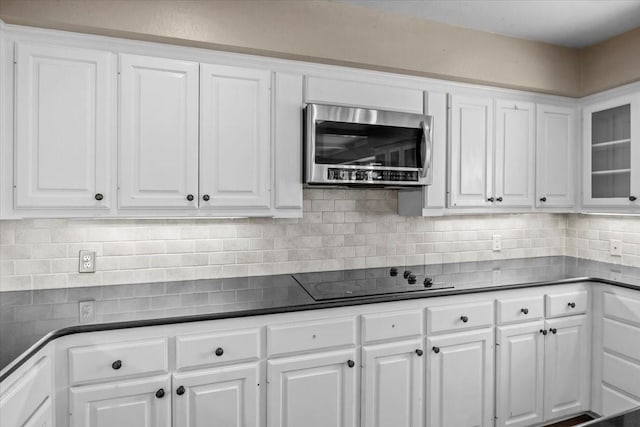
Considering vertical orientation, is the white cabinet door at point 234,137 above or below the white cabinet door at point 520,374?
above

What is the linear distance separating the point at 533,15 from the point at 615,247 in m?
1.83

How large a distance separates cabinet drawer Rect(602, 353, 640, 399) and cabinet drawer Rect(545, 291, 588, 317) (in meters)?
0.34

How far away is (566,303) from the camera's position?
2566 mm

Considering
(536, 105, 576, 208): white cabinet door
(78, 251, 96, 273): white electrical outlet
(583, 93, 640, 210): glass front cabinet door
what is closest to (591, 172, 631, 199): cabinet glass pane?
(583, 93, 640, 210): glass front cabinet door

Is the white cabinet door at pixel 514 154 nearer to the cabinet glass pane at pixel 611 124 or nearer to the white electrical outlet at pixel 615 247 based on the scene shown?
the cabinet glass pane at pixel 611 124

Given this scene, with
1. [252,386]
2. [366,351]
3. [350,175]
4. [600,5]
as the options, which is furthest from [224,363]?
[600,5]

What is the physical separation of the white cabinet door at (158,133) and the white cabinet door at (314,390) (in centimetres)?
97

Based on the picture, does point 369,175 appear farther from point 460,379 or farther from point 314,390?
point 460,379

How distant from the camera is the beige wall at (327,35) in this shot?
1.87 m

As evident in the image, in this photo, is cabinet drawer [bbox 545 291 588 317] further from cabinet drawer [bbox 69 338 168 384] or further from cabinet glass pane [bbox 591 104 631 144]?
cabinet drawer [bbox 69 338 168 384]

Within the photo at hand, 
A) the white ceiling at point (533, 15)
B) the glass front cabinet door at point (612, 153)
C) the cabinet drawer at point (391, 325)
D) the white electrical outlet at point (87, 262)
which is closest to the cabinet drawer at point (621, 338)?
the glass front cabinet door at point (612, 153)

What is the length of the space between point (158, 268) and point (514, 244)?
106 inches

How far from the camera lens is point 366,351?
81.5 inches

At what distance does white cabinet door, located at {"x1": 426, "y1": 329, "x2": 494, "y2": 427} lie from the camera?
2.22 metres
